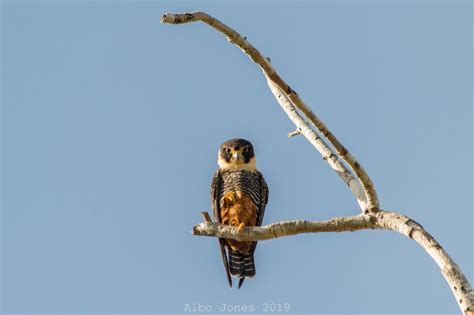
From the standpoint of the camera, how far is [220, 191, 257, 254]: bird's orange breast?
7.76m

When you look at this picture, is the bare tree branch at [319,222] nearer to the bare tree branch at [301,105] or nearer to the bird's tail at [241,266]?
the bare tree branch at [301,105]

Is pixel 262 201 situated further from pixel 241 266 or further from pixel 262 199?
pixel 241 266

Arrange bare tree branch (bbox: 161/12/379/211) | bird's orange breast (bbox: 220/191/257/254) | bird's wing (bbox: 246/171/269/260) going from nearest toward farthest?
bare tree branch (bbox: 161/12/379/211)
bird's orange breast (bbox: 220/191/257/254)
bird's wing (bbox: 246/171/269/260)

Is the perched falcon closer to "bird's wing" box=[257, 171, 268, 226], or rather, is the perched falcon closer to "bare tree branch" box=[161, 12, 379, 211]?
"bird's wing" box=[257, 171, 268, 226]

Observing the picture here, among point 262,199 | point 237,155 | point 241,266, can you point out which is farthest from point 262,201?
point 241,266

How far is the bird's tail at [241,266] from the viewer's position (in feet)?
25.9

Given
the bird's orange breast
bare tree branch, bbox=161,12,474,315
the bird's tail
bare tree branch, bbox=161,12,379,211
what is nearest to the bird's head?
the bird's orange breast

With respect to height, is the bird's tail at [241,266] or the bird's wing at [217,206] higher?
the bird's wing at [217,206]

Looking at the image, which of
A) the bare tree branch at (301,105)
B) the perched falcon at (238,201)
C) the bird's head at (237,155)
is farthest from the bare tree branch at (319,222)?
the bird's head at (237,155)

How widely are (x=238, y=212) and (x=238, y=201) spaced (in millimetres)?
127

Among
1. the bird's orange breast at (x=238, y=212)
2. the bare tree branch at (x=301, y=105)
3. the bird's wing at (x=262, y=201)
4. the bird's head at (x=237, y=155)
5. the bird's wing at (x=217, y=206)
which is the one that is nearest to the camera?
the bare tree branch at (x=301, y=105)

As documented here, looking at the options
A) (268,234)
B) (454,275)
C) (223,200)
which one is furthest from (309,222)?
(223,200)

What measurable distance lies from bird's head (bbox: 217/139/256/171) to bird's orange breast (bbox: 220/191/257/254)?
555 millimetres

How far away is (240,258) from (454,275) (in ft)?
13.6
